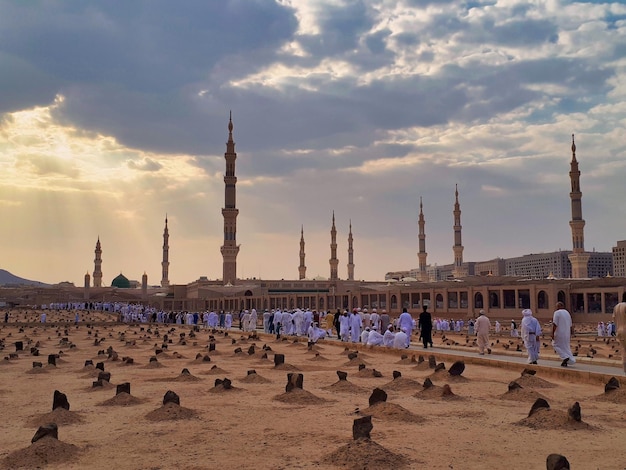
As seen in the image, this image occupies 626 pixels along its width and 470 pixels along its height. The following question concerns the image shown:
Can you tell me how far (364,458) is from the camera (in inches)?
218

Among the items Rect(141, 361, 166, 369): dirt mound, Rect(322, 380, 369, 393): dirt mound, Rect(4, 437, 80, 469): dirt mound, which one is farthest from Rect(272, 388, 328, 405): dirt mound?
Rect(141, 361, 166, 369): dirt mound

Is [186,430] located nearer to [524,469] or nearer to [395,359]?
[524,469]

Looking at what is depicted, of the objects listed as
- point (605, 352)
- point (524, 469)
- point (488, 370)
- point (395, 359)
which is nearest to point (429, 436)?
point (524, 469)

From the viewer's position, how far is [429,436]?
6734 millimetres

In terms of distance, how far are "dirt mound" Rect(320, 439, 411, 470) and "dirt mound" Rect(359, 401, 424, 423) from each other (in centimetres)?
185

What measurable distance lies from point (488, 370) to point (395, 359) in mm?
3435

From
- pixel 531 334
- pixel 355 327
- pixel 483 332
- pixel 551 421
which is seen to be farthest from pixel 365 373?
pixel 355 327

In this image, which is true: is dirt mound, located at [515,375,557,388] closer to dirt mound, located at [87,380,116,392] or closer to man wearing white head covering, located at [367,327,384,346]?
dirt mound, located at [87,380,116,392]

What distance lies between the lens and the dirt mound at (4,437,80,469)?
571 centimetres

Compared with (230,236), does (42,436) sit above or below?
below

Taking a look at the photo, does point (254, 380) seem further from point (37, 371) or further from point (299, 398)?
point (37, 371)

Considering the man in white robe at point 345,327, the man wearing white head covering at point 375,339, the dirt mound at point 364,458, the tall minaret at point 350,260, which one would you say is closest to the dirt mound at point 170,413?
the dirt mound at point 364,458

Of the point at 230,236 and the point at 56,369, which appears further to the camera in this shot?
the point at 230,236

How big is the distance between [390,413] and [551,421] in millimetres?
1979
